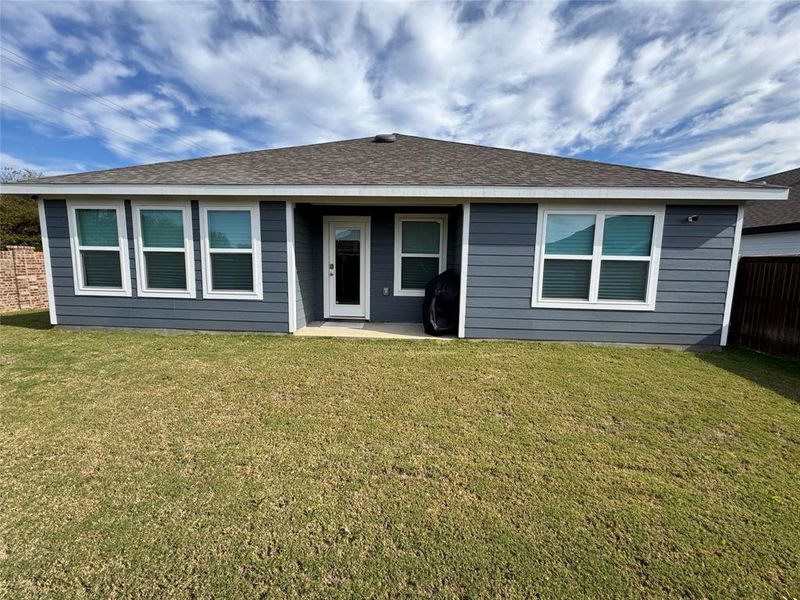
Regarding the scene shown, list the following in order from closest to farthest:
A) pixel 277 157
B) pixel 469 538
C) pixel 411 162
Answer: pixel 469 538 → pixel 411 162 → pixel 277 157

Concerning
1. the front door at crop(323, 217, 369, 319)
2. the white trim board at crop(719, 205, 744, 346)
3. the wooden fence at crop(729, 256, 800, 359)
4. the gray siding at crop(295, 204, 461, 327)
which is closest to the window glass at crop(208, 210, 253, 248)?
the gray siding at crop(295, 204, 461, 327)

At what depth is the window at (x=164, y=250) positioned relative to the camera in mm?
5598

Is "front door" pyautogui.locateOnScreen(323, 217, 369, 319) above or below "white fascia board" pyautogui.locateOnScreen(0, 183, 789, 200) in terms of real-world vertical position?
below

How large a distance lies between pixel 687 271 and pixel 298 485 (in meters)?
5.96

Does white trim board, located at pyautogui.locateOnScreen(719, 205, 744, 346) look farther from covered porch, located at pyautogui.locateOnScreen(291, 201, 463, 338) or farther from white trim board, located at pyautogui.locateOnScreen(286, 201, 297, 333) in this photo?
white trim board, located at pyautogui.locateOnScreen(286, 201, 297, 333)

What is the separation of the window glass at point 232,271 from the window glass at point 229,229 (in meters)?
0.18

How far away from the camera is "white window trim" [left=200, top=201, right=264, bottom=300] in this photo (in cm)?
555

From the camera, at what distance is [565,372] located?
13.9 ft

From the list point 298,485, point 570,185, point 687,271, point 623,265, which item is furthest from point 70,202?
point 687,271

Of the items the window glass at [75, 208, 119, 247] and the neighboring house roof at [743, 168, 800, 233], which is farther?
the neighboring house roof at [743, 168, 800, 233]

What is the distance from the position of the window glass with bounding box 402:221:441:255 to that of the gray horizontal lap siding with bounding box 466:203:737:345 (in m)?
1.35

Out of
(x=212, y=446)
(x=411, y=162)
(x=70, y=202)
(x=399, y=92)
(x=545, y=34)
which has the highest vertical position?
(x=399, y=92)

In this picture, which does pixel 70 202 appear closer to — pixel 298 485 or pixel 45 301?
pixel 45 301

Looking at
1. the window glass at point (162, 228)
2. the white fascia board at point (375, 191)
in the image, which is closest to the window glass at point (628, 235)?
the white fascia board at point (375, 191)
